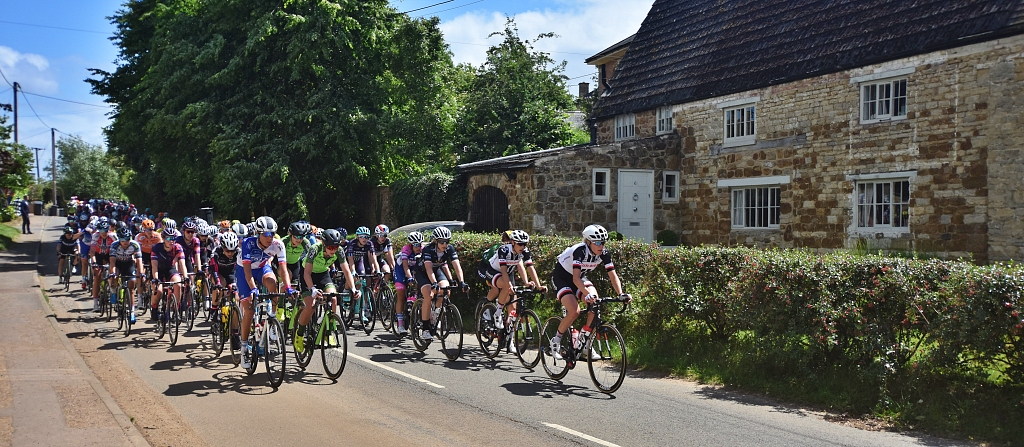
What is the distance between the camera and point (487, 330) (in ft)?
36.2

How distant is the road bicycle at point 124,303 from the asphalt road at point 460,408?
6.94ft

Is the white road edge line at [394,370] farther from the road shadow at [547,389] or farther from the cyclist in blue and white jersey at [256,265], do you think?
the cyclist in blue and white jersey at [256,265]

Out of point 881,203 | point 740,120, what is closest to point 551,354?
point 881,203

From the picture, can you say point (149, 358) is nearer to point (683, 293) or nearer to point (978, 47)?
point (683, 293)

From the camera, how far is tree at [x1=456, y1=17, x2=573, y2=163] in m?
39.6

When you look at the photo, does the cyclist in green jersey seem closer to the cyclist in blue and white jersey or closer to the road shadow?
the cyclist in blue and white jersey

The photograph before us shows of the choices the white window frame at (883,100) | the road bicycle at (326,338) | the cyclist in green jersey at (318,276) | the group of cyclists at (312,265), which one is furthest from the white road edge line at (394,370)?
the white window frame at (883,100)

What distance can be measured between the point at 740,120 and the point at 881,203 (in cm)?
501

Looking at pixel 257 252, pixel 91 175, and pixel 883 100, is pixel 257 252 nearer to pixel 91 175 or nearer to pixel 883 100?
pixel 883 100

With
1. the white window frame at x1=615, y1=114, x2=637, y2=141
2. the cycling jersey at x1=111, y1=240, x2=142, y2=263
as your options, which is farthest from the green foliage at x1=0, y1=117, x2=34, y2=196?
the white window frame at x1=615, y1=114, x2=637, y2=141

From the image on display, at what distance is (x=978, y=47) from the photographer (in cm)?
1634

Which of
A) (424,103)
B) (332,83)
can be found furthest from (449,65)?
(332,83)

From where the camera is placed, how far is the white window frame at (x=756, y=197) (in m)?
21.2

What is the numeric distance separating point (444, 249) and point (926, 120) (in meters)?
11.8
